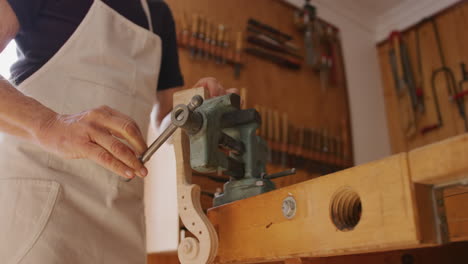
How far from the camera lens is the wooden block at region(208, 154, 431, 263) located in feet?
1.64

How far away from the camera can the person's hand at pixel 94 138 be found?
2.48 feet

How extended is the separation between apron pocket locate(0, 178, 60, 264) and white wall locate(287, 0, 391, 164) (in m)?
2.68

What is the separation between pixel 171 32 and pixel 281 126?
4.63ft

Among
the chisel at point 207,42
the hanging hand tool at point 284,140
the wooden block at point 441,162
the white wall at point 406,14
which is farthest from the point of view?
the white wall at point 406,14

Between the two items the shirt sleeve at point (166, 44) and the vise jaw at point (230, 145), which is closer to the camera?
the vise jaw at point (230, 145)

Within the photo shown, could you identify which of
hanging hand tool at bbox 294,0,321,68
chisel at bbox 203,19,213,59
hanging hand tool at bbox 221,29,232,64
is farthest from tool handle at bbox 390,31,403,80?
chisel at bbox 203,19,213,59

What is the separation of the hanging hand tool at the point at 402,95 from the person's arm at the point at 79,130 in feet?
9.84

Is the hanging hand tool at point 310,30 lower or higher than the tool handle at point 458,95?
higher

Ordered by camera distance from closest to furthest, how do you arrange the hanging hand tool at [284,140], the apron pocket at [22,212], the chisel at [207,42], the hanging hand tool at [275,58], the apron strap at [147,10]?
the apron pocket at [22,212] → the apron strap at [147,10] → the chisel at [207,42] → the hanging hand tool at [284,140] → the hanging hand tool at [275,58]

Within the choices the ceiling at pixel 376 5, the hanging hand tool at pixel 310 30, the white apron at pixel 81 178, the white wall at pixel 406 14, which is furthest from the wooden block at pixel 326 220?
the ceiling at pixel 376 5

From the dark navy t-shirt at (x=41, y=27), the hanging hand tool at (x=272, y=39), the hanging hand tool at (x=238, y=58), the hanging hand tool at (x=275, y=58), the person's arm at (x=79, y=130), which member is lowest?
the person's arm at (x=79, y=130)

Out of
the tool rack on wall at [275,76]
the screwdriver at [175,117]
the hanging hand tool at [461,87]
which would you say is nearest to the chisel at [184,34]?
A: the tool rack on wall at [275,76]

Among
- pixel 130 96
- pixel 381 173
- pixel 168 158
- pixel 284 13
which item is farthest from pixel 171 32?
pixel 284 13

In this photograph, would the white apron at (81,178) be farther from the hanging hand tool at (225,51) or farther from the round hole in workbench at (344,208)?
the hanging hand tool at (225,51)
